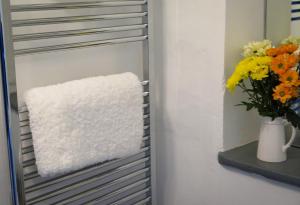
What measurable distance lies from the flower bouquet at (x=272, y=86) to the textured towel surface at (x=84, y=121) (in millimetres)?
336

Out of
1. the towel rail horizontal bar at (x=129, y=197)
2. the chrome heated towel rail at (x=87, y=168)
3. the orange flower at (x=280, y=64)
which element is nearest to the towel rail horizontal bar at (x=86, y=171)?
the chrome heated towel rail at (x=87, y=168)

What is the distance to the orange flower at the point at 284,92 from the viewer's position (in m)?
1.29

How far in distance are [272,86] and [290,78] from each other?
3.7 inches

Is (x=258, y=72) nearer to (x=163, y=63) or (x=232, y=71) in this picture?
(x=232, y=71)

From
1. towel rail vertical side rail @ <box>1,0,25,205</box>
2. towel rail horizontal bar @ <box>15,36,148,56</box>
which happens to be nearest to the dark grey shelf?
towel rail horizontal bar @ <box>15,36,148,56</box>

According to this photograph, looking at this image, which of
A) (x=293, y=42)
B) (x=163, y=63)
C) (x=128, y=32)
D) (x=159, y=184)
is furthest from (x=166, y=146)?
(x=293, y=42)

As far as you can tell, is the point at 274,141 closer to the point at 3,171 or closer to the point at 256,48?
the point at 256,48

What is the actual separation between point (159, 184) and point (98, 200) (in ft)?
1.10

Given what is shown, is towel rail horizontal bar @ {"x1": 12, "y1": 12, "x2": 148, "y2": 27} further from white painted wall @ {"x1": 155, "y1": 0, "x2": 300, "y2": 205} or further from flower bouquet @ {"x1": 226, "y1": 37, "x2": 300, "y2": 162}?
flower bouquet @ {"x1": 226, "y1": 37, "x2": 300, "y2": 162}

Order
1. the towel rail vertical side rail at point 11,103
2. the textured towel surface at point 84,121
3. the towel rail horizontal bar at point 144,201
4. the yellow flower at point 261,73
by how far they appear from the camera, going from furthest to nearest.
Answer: the towel rail horizontal bar at point 144,201 → the yellow flower at point 261,73 → the textured towel surface at point 84,121 → the towel rail vertical side rail at point 11,103

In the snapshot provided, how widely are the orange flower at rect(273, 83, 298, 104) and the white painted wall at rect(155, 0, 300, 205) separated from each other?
0.66 ft

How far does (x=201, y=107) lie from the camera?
1521mm

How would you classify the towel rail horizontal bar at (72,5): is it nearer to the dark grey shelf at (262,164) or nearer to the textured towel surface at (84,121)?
the textured towel surface at (84,121)

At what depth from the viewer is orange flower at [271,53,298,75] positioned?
130 cm
